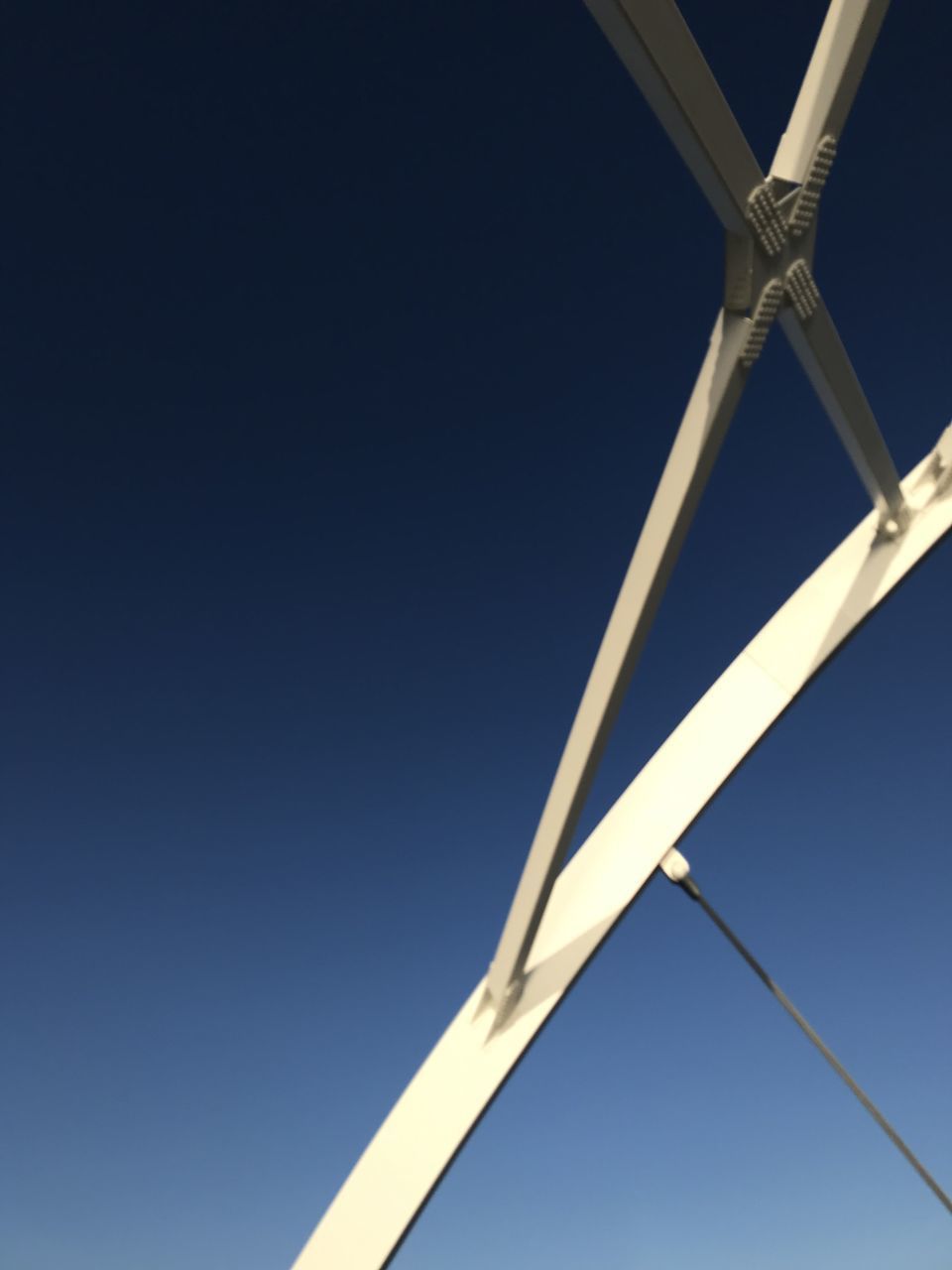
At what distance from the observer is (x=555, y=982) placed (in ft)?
23.3

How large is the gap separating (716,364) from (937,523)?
360 cm

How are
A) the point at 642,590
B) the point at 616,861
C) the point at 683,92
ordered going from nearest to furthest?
the point at 683,92, the point at 642,590, the point at 616,861

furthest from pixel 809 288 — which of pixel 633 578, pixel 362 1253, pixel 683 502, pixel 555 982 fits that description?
pixel 362 1253

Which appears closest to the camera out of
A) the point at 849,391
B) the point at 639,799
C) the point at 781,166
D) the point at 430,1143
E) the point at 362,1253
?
the point at 781,166

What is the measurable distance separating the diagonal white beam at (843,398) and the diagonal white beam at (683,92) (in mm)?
1188

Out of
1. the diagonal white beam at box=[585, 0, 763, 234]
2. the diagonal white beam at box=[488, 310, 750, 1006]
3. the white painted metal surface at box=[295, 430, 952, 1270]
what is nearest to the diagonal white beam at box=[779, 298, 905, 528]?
the white painted metal surface at box=[295, 430, 952, 1270]

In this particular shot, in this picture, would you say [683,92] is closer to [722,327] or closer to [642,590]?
[722,327]

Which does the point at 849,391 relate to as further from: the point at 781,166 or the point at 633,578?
the point at 633,578

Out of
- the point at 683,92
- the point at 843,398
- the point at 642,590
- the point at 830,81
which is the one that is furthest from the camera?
the point at 843,398

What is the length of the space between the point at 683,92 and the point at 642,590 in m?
2.80

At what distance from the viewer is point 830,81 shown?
18.4 ft

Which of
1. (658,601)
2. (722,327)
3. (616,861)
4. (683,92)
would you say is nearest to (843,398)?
(722,327)

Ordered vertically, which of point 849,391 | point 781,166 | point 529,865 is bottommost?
point 529,865

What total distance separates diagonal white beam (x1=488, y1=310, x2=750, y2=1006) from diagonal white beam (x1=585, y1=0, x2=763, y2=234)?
3.02 ft
